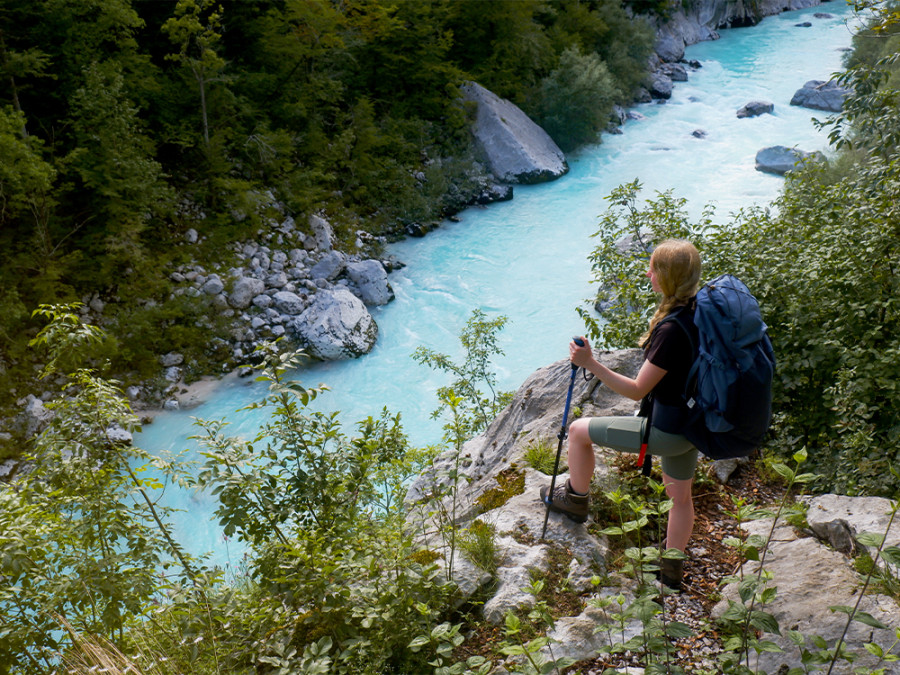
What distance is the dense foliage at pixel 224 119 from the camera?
9.88 metres

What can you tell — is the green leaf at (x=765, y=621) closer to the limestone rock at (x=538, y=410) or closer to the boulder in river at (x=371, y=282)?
the limestone rock at (x=538, y=410)

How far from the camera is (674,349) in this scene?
280 cm

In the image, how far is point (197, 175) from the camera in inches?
A: 502

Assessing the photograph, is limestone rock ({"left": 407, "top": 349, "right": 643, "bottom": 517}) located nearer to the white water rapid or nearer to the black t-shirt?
the white water rapid

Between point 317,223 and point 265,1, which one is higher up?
point 265,1

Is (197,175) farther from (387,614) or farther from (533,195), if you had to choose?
(387,614)

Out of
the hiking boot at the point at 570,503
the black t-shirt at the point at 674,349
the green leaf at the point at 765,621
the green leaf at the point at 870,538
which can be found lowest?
the hiking boot at the point at 570,503

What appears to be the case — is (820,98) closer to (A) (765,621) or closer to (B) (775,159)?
(B) (775,159)

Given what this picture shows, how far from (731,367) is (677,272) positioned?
0.47 metres

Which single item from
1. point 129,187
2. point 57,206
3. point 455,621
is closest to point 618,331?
point 455,621

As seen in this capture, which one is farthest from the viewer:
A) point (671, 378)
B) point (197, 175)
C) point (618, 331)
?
point (197, 175)

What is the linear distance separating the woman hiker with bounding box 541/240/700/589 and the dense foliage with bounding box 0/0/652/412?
704 cm

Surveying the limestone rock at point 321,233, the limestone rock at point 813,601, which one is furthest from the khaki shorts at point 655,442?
the limestone rock at point 321,233

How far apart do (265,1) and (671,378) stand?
46.5 ft
